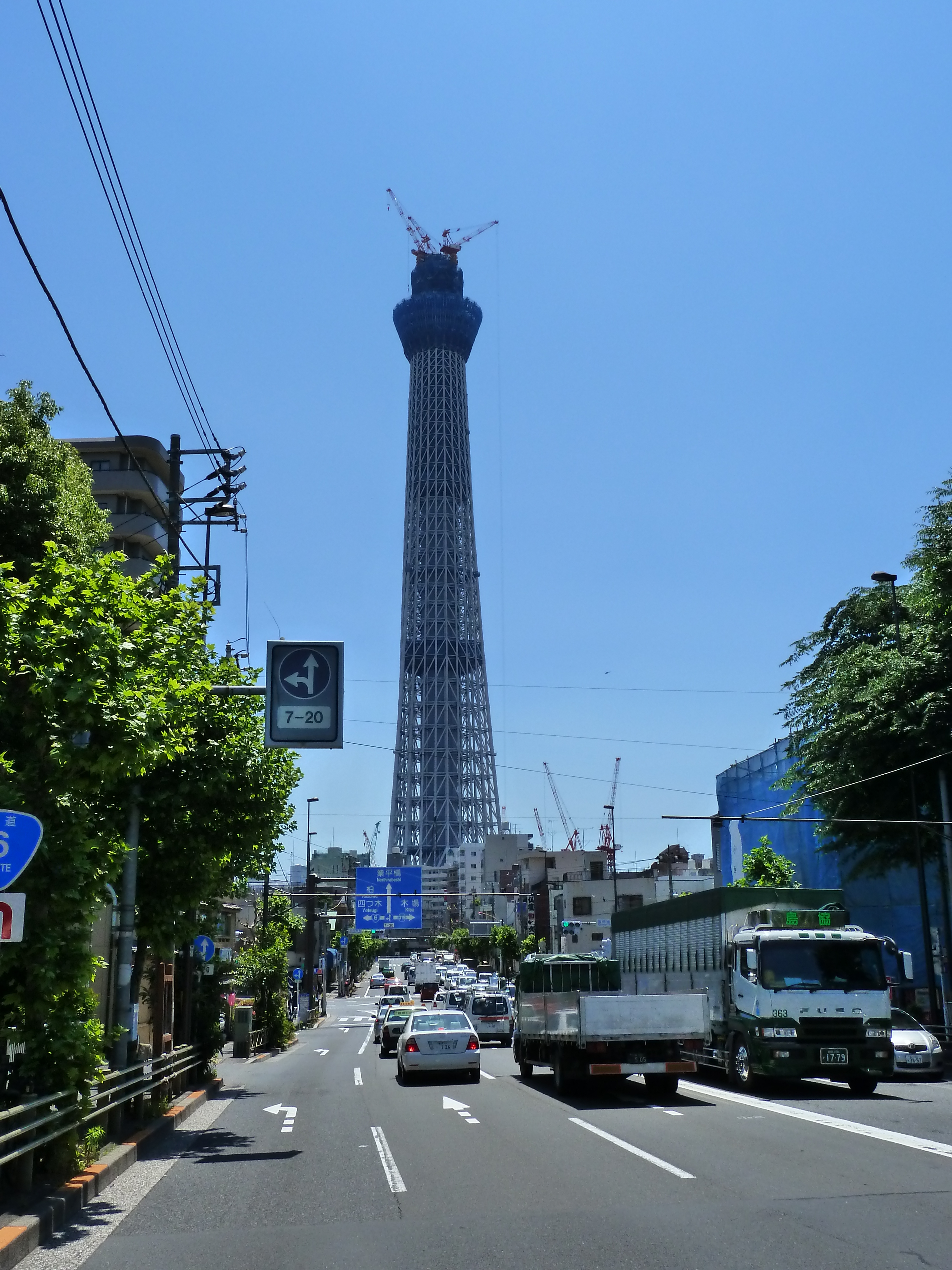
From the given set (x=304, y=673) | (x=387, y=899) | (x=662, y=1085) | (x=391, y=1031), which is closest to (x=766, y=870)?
(x=391, y=1031)

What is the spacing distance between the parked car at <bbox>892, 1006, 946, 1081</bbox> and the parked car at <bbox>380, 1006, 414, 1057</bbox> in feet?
58.0

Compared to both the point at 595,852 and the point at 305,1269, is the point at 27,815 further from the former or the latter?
the point at 595,852

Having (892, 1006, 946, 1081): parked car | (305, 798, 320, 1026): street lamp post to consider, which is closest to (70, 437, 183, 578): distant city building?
(305, 798, 320, 1026): street lamp post

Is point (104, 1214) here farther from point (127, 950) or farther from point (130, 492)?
point (130, 492)

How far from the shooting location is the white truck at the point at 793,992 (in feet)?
65.6

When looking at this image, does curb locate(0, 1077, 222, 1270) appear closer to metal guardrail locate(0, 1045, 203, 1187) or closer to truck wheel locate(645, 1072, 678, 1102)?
metal guardrail locate(0, 1045, 203, 1187)

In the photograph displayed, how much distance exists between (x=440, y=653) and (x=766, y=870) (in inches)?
5175

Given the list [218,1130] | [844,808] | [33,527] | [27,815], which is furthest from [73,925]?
[844,808]

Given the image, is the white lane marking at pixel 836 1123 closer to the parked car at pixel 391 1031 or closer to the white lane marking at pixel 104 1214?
the white lane marking at pixel 104 1214

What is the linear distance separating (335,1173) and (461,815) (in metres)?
166

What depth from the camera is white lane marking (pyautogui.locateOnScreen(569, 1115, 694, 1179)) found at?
12055 mm

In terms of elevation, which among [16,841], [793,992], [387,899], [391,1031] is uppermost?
[387,899]

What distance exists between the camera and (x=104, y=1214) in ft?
35.8

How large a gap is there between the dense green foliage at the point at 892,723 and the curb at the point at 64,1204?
72.0 ft
